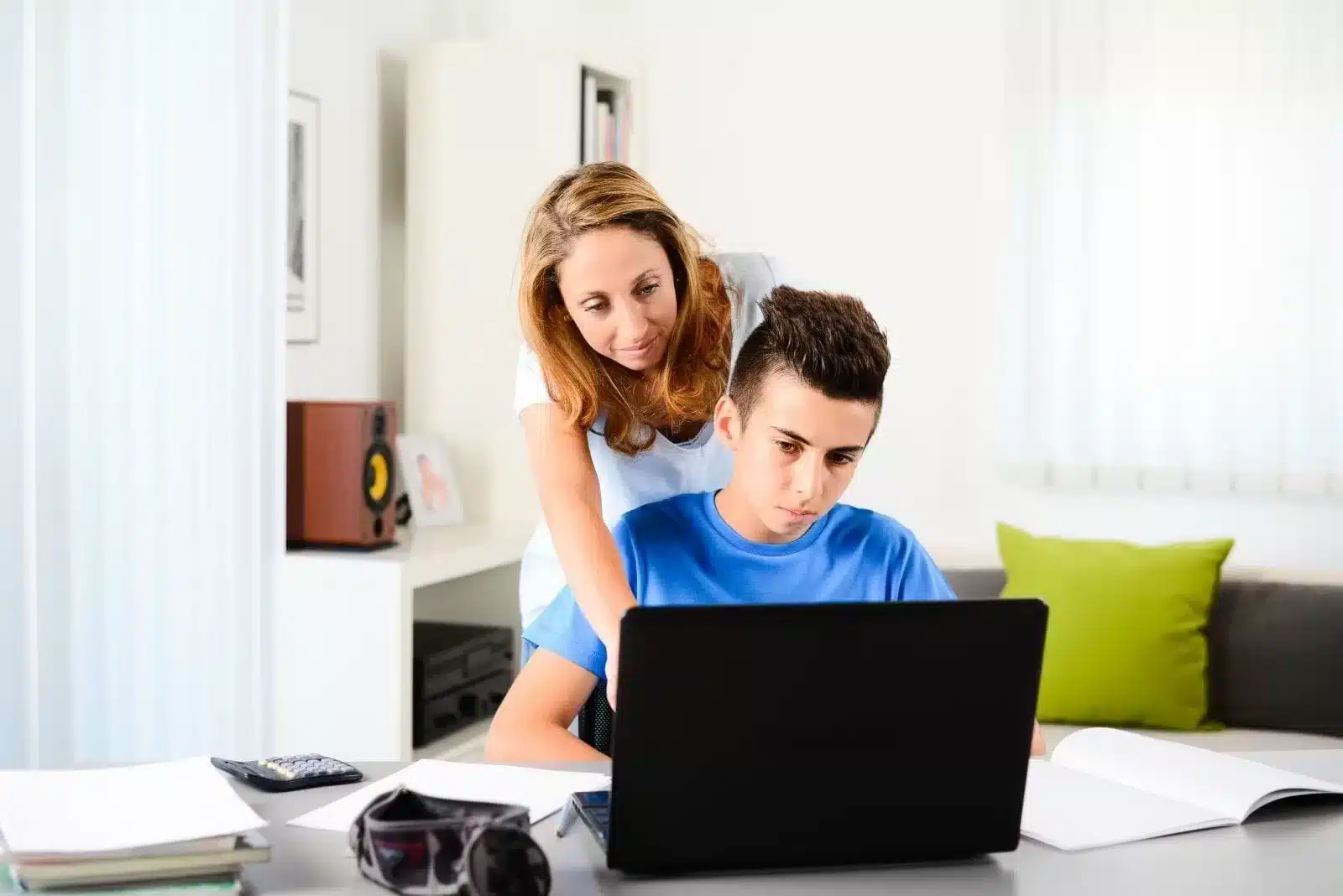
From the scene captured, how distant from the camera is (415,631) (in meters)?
3.57

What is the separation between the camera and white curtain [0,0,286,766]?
8.59ft

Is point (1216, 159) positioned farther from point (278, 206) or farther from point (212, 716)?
point (212, 716)

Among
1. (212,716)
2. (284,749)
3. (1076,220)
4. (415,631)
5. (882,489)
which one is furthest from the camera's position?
(882,489)

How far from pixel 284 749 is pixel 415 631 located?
55 cm

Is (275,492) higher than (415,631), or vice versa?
(275,492)

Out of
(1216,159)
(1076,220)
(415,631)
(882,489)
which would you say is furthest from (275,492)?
(1216,159)

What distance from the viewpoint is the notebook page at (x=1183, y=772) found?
1445mm

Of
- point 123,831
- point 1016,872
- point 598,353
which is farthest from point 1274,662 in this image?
point 123,831

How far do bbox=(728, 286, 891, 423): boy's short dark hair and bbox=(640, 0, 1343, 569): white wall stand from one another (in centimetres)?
240

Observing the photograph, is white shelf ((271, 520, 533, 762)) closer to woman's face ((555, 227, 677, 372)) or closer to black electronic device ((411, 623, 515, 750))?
black electronic device ((411, 623, 515, 750))

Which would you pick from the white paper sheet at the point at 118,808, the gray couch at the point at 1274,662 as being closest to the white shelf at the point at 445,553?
the gray couch at the point at 1274,662

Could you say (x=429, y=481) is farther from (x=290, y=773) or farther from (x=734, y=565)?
(x=290, y=773)

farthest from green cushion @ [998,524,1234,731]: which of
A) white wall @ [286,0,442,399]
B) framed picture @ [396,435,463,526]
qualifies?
white wall @ [286,0,442,399]

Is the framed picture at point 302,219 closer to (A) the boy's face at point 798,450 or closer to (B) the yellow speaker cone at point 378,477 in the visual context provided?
(B) the yellow speaker cone at point 378,477
